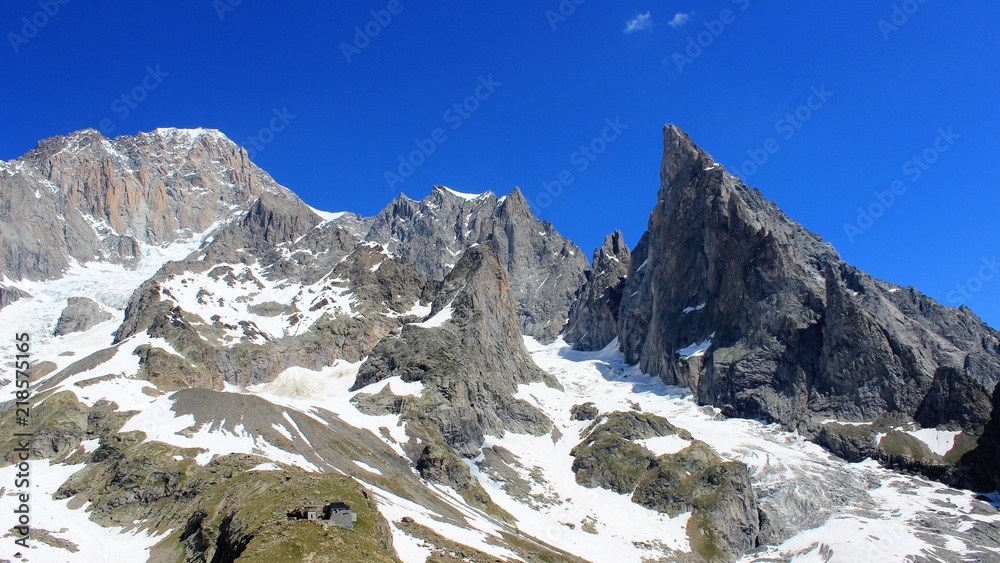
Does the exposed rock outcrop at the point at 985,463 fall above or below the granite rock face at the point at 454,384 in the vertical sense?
above

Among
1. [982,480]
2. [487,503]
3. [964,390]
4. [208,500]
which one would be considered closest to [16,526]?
[208,500]

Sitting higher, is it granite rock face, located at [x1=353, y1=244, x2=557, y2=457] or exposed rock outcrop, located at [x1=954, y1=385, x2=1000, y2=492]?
exposed rock outcrop, located at [x1=954, y1=385, x2=1000, y2=492]

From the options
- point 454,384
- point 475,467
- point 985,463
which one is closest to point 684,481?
point 475,467

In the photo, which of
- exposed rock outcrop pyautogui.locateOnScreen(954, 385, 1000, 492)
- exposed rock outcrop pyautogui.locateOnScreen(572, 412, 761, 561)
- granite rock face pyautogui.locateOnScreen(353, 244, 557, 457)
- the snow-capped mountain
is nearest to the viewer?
the snow-capped mountain

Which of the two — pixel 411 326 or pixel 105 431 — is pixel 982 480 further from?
pixel 105 431

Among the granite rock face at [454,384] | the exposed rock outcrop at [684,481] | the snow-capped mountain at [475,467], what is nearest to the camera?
the snow-capped mountain at [475,467]

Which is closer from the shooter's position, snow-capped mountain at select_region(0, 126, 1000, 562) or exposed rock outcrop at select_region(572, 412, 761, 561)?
snow-capped mountain at select_region(0, 126, 1000, 562)

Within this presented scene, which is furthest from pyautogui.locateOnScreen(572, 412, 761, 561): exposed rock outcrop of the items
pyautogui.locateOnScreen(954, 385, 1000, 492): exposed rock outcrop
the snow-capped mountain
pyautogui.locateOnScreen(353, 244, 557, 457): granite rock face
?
pyautogui.locateOnScreen(954, 385, 1000, 492): exposed rock outcrop

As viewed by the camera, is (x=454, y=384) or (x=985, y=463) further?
(x=454, y=384)

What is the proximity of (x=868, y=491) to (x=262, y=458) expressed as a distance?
443 ft

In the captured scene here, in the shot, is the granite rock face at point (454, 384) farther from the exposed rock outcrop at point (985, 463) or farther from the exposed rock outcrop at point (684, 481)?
the exposed rock outcrop at point (985, 463)

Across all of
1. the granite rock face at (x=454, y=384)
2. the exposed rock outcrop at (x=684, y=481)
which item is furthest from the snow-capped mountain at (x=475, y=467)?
the granite rock face at (x=454, y=384)

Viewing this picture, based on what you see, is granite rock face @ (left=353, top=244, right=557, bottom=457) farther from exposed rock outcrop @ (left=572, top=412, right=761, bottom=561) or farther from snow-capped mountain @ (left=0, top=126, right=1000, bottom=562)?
exposed rock outcrop @ (left=572, top=412, right=761, bottom=561)

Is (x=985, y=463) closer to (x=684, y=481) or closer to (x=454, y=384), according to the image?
(x=684, y=481)
